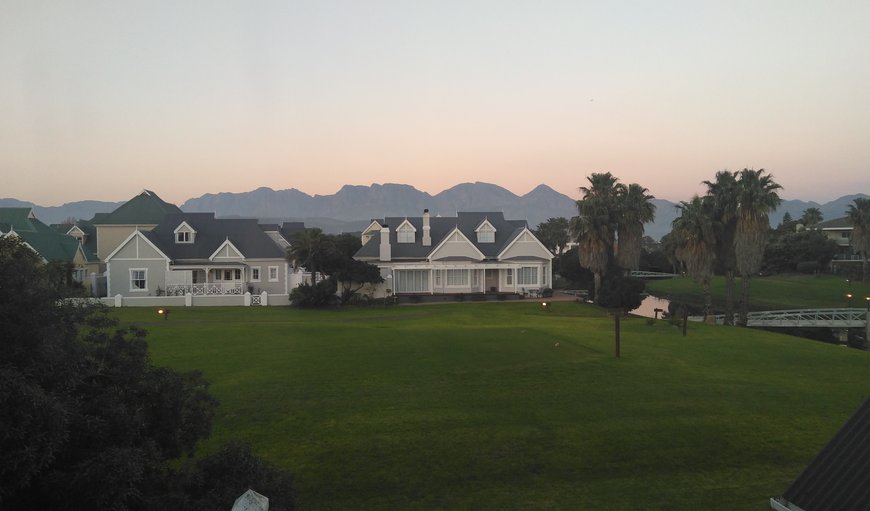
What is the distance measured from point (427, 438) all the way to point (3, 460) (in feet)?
29.4

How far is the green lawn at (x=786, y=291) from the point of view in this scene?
5522 cm

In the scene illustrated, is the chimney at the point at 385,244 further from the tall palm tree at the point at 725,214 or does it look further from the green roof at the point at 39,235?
the green roof at the point at 39,235

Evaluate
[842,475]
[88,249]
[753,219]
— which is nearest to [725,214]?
[753,219]

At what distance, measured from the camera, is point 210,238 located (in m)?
50.7

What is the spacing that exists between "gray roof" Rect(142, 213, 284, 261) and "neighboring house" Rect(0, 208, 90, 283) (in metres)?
9.25

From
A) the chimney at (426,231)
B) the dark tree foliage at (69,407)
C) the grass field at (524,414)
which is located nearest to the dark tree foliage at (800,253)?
the chimney at (426,231)

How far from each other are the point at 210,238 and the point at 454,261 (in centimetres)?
2204

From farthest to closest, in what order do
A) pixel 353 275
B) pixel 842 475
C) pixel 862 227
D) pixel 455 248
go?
pixel 862 227, pixel 455 248, pixel 353 275, pixel 842 475

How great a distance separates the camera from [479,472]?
1145 cm

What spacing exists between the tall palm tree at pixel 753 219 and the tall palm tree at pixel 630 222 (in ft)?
30.2

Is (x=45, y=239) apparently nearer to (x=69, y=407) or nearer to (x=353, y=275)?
(x=353, y=275)

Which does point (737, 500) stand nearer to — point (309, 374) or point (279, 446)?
point (279, 446)

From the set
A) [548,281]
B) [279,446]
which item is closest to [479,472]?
[279,446]

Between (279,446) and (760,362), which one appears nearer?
(279,446)
